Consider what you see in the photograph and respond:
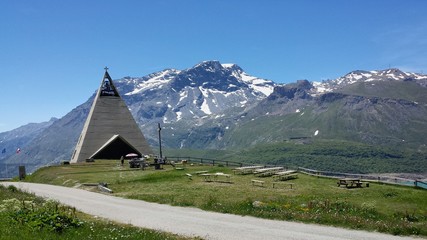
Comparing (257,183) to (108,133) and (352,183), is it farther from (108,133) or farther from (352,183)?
(108,133)

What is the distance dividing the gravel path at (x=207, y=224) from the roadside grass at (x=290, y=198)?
1.20 metres

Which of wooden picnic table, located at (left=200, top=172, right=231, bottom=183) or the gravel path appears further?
wooden picnic table, located at (left=200, top=172, right=231, bottom=183)

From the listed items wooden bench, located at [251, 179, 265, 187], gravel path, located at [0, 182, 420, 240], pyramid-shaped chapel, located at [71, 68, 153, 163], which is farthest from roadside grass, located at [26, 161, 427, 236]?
pyramid-shaped chapel, located at [71, 68, 153, 163]

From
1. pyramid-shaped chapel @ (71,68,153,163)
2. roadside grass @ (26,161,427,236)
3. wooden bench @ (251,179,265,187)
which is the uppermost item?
pyramid-shaped chapel @ (71,68,153,163)

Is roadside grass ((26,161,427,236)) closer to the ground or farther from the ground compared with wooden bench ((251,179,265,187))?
closer to the ground

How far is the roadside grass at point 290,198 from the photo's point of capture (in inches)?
871

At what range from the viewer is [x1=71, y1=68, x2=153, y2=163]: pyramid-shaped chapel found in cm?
7525

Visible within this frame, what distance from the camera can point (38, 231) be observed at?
1672 centimetres

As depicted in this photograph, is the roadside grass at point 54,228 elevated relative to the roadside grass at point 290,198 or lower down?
elevated

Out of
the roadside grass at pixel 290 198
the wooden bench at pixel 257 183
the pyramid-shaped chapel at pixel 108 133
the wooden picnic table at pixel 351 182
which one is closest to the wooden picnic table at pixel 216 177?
the roadside grass at pixel 290 198

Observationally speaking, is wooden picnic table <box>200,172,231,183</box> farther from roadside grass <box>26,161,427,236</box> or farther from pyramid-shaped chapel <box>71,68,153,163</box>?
pyramid-shaped chapel <box>71,68,153,163</box>

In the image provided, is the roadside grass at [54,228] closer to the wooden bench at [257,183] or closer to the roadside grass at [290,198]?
the roadside grass at [290,198]

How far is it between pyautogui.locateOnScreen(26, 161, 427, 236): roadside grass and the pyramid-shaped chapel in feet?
75.9

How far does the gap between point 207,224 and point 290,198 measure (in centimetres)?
1085
